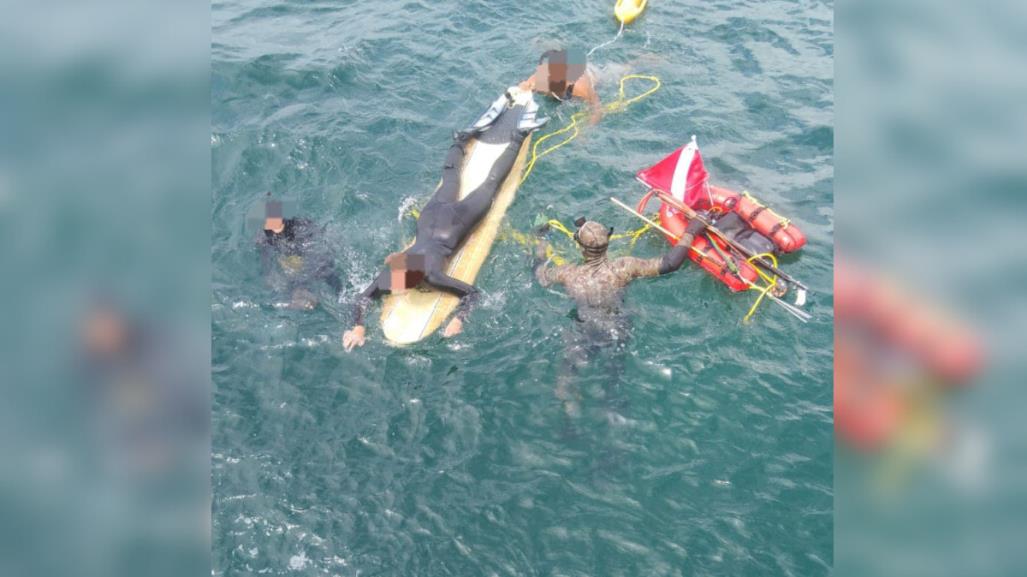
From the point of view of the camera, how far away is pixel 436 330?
920cm

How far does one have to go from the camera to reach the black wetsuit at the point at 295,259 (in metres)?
9.74

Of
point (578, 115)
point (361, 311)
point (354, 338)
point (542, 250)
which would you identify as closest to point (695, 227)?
point (542, 250)

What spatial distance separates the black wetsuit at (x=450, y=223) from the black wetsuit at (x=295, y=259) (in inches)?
30.3

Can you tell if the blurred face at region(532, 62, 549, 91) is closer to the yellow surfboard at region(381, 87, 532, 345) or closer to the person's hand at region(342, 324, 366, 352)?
the yellow surfboard at region(381, 87, 532, 345)

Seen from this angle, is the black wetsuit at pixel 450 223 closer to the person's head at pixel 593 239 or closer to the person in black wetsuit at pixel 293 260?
the person in black wetsuit at pixel 293 260

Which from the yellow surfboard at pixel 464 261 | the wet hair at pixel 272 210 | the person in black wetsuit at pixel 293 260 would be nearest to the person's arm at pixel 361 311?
the yellow surfboard at pixel 464 261

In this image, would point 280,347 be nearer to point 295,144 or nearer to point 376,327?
point 376,327

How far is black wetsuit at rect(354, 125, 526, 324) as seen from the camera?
30.7 feet
